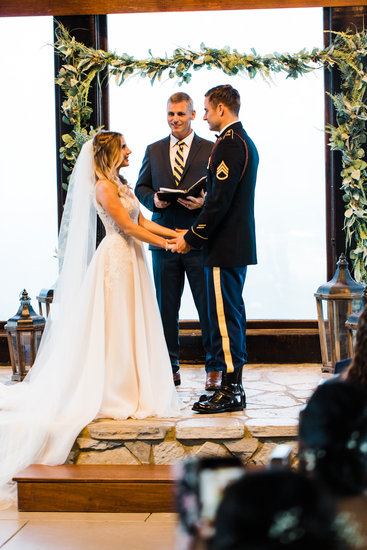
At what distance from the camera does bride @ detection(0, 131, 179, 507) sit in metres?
3.78

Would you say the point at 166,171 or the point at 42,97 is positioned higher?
the point at 42,97

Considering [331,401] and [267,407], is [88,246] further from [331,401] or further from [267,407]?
[331,401]

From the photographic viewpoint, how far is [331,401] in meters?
1.33

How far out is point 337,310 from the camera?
504 cm

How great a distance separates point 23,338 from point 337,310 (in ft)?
7.36

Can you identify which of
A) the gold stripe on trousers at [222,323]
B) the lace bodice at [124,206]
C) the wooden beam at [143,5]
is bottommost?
the gold stripe on trousers at [222,323]

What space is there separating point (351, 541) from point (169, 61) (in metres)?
4.80

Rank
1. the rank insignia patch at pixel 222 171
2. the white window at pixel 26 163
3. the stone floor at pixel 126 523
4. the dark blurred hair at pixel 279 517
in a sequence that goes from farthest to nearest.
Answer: the white window at pixel 26 163 → the rank insignia patch at pixel 222 171 → the stone floor at pixel 126 523 → the dark blurred hair at pixel 279 517

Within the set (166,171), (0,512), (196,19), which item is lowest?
(0,512)

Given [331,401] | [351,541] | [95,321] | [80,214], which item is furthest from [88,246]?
[351,541]

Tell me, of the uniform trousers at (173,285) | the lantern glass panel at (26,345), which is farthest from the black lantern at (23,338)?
the uniform trousers at (173,285)

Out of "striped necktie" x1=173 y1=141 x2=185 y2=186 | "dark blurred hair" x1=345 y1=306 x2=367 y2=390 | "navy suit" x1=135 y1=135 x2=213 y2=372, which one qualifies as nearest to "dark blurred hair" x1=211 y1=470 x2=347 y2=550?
"dark blurred hair" x1=345 y1=306 x2=367 y2=390

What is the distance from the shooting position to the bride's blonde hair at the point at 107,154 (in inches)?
161

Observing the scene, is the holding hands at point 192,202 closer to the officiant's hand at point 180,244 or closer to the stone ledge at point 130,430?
the officiant's hand at point 180,244
